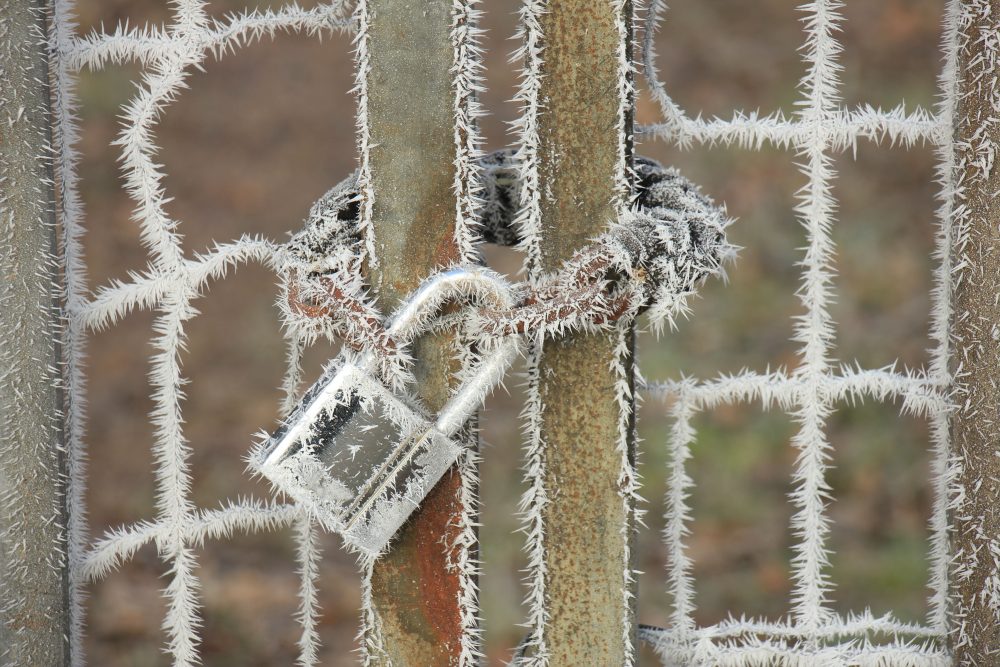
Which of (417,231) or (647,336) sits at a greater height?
(647,336)

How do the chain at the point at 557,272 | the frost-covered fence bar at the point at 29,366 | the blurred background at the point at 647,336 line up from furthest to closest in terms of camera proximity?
the blurred background at the point at 647,336 < the frost-covered fence bar at the point at 29,366 < the chain at the point at 557,272

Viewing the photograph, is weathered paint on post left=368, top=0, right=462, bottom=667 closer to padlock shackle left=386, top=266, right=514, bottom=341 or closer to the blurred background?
padlock shackle left=386, top=266, right=514, bottom=341

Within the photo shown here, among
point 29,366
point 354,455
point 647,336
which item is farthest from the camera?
point 647,336

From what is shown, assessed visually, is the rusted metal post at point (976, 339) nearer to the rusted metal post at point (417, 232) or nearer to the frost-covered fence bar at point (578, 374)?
the frost-covered fence bar at point (578, 374)

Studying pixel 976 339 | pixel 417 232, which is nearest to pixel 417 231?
pixel 417 232

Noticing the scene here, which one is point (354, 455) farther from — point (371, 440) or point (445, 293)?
point (445, 293)

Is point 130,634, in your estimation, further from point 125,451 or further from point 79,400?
point 79,400

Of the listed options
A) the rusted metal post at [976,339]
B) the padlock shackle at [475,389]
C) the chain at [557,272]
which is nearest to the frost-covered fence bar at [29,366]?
the chain at [557,272]
